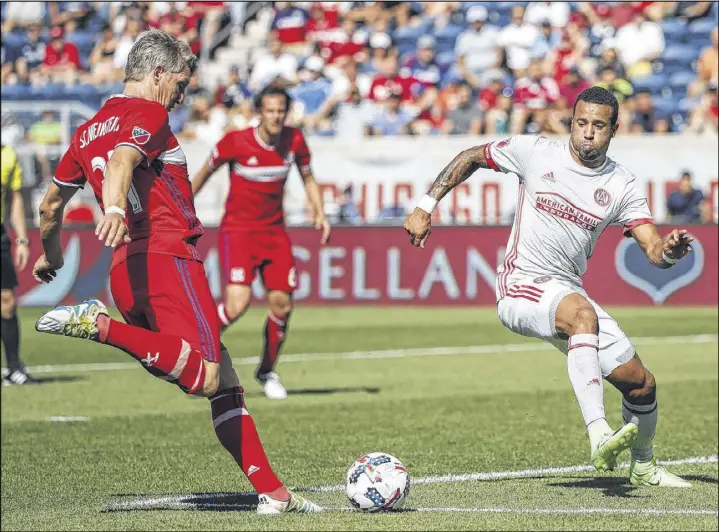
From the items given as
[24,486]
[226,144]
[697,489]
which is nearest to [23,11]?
[226,144]

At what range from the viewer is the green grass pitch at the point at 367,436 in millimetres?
7340

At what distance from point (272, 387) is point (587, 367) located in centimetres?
579

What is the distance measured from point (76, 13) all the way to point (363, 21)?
628 centimetres

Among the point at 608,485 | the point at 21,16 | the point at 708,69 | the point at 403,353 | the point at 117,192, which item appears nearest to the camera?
the point at 117,192

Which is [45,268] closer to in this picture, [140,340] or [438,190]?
[140,340]

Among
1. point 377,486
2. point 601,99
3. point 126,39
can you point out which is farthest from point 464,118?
point 377,486

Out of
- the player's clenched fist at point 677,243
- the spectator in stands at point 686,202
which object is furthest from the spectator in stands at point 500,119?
the player's clenched fist at point 677,243

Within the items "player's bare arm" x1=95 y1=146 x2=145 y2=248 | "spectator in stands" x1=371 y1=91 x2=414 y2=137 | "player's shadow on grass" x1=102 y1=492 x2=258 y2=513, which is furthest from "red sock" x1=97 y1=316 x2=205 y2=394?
"spectator in stands" x1=371 y1=91 x2=414 y2=137

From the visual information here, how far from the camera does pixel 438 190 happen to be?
7453 mm

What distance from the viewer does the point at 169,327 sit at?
269 inches

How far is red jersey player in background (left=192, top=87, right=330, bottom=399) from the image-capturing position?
1232 cm

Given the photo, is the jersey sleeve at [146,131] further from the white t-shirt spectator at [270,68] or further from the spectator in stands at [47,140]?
the white t-shirt spectator at [270,68]

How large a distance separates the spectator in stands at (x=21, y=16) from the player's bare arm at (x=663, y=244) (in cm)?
2237

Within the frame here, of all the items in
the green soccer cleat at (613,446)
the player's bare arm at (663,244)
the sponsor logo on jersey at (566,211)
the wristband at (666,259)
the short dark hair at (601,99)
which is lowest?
the green soccer cleat at (613,446)
